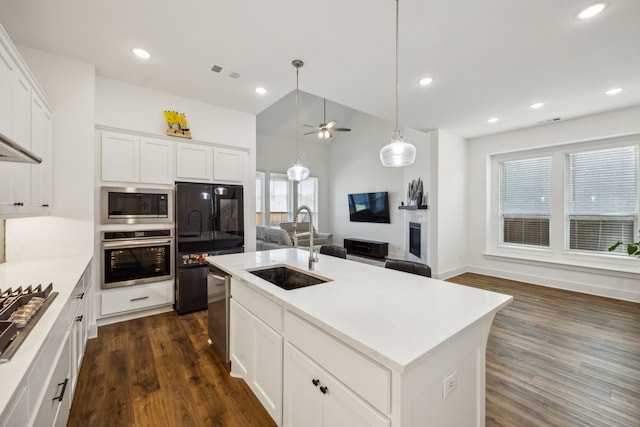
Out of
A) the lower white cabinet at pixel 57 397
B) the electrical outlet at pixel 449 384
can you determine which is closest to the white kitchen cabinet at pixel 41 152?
the lower white cabinet at pixel 57 397

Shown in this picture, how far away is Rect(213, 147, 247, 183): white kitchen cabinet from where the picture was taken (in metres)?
3.85

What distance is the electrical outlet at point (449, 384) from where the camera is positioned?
116 cm

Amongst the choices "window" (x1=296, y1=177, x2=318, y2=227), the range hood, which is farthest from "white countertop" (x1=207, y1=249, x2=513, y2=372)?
"window" (x1=296, y1=177, x2=318, y2=227)

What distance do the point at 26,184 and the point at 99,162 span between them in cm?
109

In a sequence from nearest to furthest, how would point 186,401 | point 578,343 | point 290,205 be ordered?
point 186,401 → point 578,343 → point 290,205

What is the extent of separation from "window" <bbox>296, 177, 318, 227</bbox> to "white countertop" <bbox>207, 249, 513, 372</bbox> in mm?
6518

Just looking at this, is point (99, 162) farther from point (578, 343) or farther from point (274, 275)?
point (578, 343)

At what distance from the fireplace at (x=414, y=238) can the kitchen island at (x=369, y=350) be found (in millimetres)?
3759

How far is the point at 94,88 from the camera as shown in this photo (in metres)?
2.91

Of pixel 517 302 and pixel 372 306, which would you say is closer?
pixel 372 306

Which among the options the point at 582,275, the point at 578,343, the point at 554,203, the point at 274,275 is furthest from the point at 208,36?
the point at 582,275

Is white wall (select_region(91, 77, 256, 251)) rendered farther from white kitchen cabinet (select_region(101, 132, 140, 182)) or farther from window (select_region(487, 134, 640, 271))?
window (select_region(487, 134, 640, 271))

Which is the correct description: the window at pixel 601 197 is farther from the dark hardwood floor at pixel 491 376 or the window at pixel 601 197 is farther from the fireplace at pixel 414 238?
the fireplace at pixel 414 238

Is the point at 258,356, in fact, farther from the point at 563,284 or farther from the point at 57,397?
the point at 563,284
